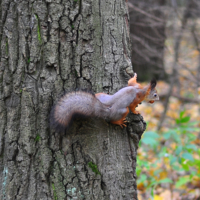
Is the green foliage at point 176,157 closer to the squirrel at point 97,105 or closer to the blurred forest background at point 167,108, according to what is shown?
the blurred forest background at point 167,108

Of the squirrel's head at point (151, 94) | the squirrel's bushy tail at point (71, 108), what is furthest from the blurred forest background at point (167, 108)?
the squirrel's bushy tail at point (71, 108)

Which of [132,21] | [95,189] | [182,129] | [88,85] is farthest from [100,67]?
[132,21]

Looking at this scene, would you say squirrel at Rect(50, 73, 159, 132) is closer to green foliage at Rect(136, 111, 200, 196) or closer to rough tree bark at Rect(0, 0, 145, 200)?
rough tree bark at Rect(0, 0, 145, 200)

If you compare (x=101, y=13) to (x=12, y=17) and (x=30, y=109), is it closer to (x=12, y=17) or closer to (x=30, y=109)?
(x=12, y=17)

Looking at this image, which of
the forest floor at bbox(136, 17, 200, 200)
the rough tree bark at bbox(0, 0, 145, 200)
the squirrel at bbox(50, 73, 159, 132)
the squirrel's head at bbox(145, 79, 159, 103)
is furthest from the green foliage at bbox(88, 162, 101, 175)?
the forest floor at bbox(136, 17, 200, 200)

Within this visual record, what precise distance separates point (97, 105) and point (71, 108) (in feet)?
0.62

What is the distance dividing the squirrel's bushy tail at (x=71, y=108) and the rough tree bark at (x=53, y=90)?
3.8 inches

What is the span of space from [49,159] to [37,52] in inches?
29.9

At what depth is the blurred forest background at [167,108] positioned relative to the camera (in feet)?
10.5

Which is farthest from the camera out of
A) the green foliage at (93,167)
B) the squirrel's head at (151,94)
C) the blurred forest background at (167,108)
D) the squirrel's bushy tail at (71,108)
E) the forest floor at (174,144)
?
the blurred forest background at (167,108)

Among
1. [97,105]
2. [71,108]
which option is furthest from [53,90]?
[97,105]

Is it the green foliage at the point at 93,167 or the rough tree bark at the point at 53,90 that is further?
the green foliage at the point at 93,167

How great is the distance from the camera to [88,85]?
1.84 m

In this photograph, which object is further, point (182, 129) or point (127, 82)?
point (182, 129)
